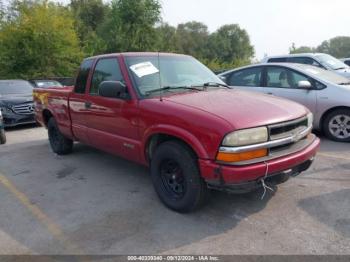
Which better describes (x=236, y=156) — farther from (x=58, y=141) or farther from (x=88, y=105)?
(x=58, y=141)

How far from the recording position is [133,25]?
25.5 meters

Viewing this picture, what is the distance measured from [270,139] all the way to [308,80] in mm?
3930

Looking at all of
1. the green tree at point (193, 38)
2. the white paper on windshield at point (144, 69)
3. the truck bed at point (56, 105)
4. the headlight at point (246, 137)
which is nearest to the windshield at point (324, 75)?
the white paper on windshield at point (144, 69)

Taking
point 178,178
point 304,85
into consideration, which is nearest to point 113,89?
point 178,178

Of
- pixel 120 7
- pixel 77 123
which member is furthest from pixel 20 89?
pixel 120 7

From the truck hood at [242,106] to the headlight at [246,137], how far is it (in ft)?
0.16

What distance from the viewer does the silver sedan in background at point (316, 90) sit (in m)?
6.30

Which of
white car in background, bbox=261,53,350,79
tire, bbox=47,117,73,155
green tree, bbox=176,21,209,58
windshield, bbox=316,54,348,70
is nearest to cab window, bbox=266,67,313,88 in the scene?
white car in background, bbox=261,53,350,79

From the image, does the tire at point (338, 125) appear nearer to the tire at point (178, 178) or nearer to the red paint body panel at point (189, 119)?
the red paint body panel at point (189, 119)

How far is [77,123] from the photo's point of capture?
5426 millimetres

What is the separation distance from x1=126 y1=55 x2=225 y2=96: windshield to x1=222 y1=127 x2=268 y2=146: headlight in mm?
1293

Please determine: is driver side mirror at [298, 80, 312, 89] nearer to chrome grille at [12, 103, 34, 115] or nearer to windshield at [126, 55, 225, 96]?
windshield at [126, 55, 225, 96]

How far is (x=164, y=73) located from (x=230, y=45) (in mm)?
60241

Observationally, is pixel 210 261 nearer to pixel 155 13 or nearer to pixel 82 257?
pixel 82 257
